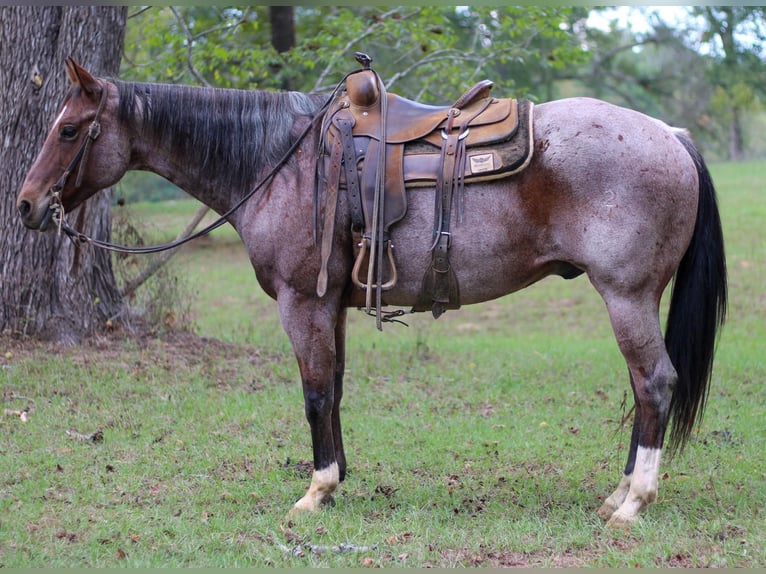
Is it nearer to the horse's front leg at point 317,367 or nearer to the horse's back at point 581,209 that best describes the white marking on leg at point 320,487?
the horse's front leg at point 317,367

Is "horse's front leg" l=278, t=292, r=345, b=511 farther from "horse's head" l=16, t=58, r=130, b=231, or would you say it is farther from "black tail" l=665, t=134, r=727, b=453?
"black tail" l=665, t=134, r=727, b=453

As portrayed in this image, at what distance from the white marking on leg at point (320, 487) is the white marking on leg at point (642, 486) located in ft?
4.68

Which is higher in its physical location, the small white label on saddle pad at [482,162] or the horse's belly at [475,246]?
the small white label on saddle pad at [482,162]

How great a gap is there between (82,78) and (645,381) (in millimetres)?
3195

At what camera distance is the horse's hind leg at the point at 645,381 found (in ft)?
13.0

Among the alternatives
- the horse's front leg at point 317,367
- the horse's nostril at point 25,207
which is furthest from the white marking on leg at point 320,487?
the horse's nostril at point 25,207

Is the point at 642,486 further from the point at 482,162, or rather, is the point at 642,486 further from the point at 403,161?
the point at 403,161

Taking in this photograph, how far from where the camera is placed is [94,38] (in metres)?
7.06

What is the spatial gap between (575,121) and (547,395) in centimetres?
329

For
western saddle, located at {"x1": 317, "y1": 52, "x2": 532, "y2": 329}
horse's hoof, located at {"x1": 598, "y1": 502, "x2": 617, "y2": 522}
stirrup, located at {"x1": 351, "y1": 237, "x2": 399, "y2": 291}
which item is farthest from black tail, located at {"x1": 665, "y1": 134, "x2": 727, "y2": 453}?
stirrup, located at {"x1": 351, "y1": 237, "x2": 399, "y2": 291}

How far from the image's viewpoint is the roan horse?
3.92m

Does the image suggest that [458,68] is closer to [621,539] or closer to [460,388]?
[460,388]

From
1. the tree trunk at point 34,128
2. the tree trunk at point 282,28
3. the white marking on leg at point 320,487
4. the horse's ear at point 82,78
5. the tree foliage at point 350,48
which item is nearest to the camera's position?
the horse's ear at point 82,78

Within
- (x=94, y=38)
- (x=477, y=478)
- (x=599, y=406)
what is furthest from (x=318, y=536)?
(x=94, y=38)
